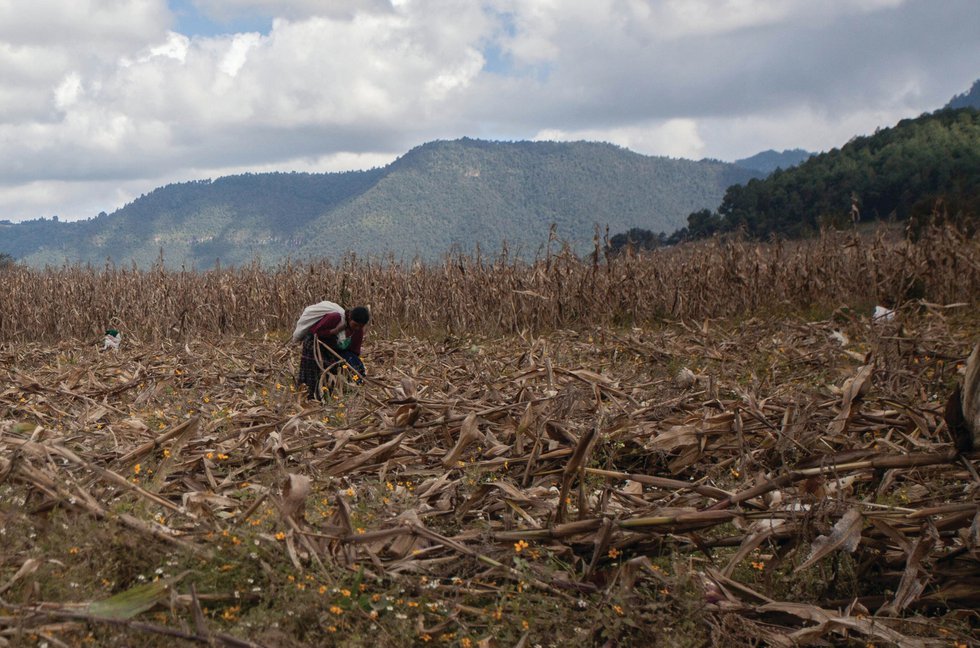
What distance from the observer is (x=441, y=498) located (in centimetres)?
372

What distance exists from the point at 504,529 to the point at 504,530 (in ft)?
0.08

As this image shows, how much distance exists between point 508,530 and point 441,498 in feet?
1.72

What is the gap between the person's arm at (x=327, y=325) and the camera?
27.6 feet

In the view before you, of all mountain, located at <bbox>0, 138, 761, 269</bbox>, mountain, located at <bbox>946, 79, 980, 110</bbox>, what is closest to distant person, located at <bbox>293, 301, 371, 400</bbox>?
mountain, located at <bbox>0, 138, 761, 269</bbox>

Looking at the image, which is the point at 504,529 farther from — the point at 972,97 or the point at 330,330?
the point at 972,97

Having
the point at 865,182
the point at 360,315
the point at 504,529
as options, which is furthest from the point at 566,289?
the point at 865,182

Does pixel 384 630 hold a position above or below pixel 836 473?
below

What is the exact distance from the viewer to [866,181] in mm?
51094

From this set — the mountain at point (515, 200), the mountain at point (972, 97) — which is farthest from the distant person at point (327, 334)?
the mountain at point (972, 97)

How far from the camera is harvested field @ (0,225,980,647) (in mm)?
2801

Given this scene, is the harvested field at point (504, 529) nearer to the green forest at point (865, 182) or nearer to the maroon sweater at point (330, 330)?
the maroon sweater at point (330, 330)

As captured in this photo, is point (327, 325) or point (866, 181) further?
point (866, 181)

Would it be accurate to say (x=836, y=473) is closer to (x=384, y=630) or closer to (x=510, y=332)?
(x=384, y=630)

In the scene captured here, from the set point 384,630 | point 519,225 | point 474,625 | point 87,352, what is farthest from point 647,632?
point 519,225
